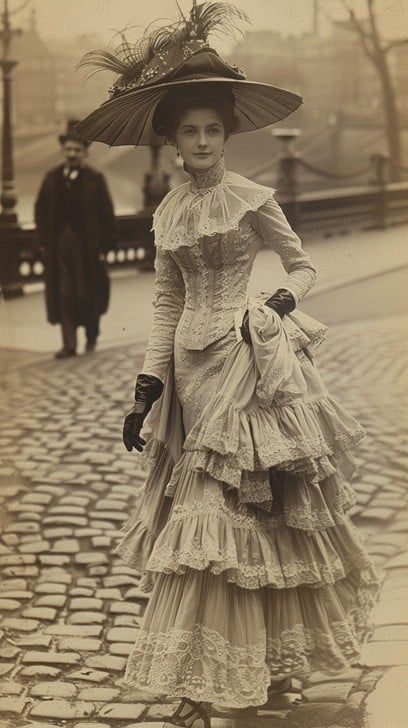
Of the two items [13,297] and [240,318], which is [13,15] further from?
[240,318]

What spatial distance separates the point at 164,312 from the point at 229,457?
0.63m

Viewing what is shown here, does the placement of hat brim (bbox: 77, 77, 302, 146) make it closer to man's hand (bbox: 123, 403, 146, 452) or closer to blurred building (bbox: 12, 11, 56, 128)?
man's hand (bbox: 123, 403, 146, 452)

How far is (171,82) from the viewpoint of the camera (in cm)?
362

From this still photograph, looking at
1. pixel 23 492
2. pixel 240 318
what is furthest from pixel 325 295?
pixel 240 318

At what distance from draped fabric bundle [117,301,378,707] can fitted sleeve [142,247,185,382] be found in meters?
0.07

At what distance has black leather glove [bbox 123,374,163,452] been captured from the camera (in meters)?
3.81

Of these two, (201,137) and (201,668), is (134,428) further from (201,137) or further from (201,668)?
(201,137)

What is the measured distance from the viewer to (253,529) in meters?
3.67

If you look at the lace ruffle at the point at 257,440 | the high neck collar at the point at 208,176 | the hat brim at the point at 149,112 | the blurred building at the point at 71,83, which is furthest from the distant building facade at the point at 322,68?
the lace ruffle at the point at 257,440

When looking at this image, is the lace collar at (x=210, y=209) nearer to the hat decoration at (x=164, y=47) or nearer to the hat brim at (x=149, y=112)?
the hat brim at (x=149, y=112)

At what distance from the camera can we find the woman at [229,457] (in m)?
3.57

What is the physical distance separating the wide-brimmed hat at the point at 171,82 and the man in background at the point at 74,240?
6157mm

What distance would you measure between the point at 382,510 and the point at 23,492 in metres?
2.11

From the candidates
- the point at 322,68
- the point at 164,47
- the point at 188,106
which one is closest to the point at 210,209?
the point at 188,106
